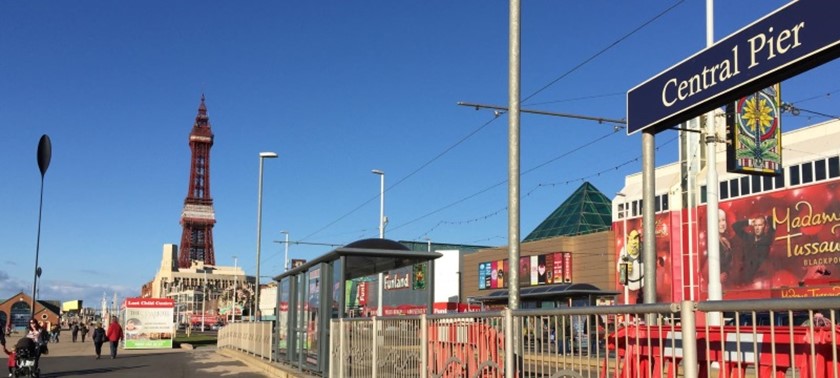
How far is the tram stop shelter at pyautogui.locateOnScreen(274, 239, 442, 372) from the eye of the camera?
14.3 metres

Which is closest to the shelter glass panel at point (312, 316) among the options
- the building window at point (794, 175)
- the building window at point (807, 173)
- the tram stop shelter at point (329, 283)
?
the tram stop shelter at point (329, 283)

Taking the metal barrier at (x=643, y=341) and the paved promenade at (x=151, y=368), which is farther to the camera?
the paved promenade at (x=151, y=368)

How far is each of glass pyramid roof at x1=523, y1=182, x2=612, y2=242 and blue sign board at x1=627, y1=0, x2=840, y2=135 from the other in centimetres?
6070

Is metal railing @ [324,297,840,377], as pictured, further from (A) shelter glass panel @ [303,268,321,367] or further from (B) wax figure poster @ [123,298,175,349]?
(B) wax figure poster @ [123,298,175,349]

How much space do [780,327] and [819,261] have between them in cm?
3893

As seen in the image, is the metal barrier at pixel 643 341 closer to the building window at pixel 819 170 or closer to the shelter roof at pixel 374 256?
the shelter roof at pixel 374 256

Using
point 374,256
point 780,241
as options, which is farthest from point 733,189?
point 374,256

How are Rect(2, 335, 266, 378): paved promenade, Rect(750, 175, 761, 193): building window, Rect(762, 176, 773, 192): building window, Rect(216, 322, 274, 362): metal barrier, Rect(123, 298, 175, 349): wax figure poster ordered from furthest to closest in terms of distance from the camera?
1. Rect(750, 175, 761, 193): building window
2. Rect(762, 176, 773, 192): building window
3. Rect(123, 298, 175, 349): wax figure poster
4. Rect(216, 322, 274, 362): metal barrier
5. Rect(2, 335, 266, 378): paved promenade

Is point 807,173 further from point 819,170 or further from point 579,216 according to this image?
point 579,216

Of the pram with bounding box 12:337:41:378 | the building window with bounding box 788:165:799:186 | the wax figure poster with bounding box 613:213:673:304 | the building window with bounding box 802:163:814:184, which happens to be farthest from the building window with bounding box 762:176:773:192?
the pram with bounding box 12:337:41:378

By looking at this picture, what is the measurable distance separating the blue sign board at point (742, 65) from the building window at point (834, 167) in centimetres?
3513

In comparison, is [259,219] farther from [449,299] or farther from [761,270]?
[449,299]

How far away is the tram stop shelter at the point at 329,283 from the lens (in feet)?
46.8

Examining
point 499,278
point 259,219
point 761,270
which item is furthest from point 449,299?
point 259,219
